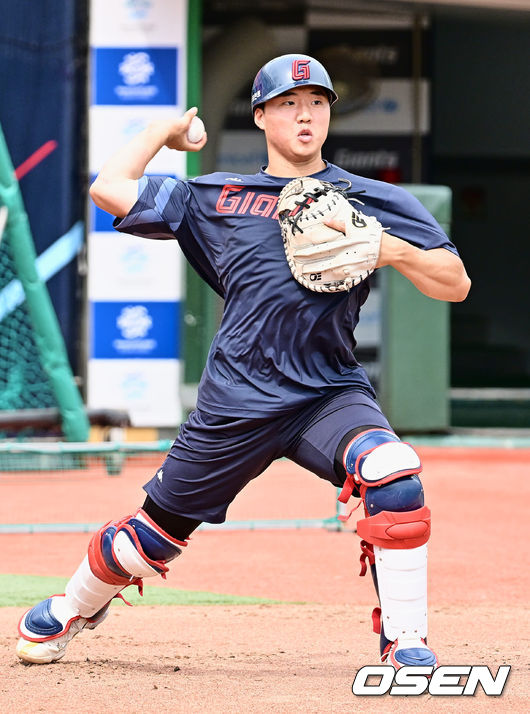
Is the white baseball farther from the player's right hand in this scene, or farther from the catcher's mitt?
the catcher's mitt

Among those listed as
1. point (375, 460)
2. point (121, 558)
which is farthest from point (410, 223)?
point (121, 558)

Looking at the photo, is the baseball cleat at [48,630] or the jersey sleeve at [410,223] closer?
the jersey sleeve at [410,223]

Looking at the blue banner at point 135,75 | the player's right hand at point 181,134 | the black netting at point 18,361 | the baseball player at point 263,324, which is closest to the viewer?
the baseball player at point 263,324

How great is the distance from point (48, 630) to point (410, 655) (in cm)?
136

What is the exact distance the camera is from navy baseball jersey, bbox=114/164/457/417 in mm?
3994

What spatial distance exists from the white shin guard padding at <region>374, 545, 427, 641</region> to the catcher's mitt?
2.86 ft

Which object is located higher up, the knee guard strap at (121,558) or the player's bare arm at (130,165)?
the player's bare arm at (130,165)

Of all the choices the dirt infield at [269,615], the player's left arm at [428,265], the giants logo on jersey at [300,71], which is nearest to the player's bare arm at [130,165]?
the giants logo on jersey at [300,71]

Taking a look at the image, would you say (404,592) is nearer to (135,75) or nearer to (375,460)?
(375,460)

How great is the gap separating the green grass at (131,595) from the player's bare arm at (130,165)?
7.63 feet

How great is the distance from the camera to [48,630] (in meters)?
4.30

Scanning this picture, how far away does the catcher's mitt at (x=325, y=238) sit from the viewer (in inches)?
149

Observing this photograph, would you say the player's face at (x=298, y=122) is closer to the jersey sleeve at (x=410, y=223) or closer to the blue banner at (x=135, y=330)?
the jersey sleeve at (x=410, y=223)

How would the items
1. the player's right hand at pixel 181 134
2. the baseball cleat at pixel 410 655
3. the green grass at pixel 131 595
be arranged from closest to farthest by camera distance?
1. the baseball cleat at pixel 410 655
2. the player's right hand at pixel 181 134
3. the green grass at pixel 131 595
